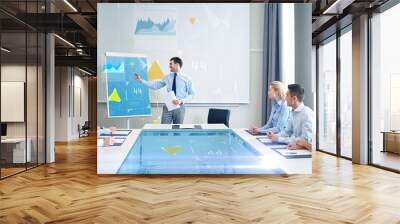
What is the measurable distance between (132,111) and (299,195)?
2.82 meters

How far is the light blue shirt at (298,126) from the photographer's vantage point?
5.99m

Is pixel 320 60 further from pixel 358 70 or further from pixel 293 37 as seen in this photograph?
pixel 293 37

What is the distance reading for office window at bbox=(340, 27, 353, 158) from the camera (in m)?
8.24

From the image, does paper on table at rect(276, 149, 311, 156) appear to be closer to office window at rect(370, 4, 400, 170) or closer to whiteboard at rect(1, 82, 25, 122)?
office window at rect(370, 4, 400, 170)

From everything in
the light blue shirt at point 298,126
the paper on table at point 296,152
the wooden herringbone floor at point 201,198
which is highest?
the light blue shirt at point 298,126

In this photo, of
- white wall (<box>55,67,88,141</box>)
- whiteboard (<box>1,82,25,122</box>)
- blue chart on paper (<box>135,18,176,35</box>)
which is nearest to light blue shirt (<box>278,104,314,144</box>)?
blue chart on paper (<box>135,18,176,35</box>)

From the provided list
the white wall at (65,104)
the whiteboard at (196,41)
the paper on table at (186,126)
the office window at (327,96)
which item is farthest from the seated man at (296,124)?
the white wall at (65,104)

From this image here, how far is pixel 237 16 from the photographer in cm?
611

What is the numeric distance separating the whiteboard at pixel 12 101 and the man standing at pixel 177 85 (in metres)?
2.04

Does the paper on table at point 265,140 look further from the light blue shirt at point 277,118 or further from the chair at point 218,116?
the chair at point 218,116

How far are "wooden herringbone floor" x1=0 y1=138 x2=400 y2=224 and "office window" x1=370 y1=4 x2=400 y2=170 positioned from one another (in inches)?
23.4

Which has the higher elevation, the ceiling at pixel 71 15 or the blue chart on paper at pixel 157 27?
the ceiling at pixel 71 15

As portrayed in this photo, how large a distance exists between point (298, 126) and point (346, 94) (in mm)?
3086

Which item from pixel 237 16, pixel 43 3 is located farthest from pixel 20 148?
pixel 237 16
